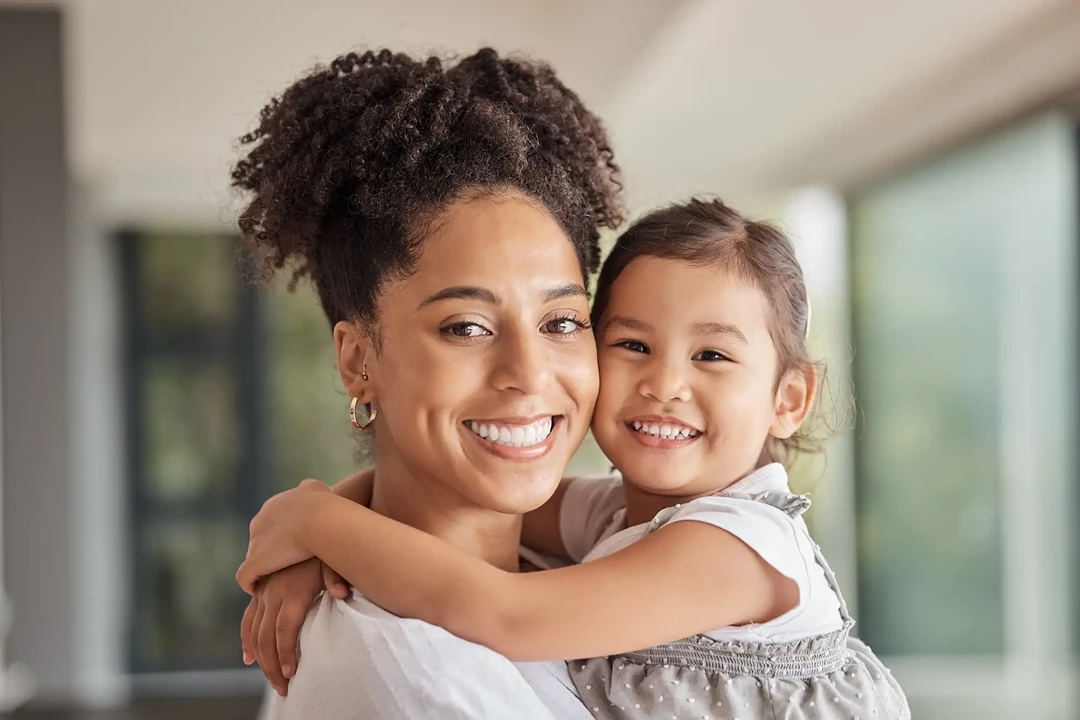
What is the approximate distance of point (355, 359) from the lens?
56.3 inches

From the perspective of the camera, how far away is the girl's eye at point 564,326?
138 centimetres

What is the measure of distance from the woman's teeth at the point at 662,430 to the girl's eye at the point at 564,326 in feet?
0.49

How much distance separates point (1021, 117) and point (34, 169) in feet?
11.9

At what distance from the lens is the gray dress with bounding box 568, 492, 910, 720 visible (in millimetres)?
1299

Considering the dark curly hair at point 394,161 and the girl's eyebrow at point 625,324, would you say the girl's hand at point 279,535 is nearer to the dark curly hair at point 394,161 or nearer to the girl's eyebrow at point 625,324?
the dark curly hair at point 394,161

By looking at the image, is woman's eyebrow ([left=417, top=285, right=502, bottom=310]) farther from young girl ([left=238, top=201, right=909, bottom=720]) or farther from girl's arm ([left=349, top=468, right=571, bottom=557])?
girl's arm ([left=349, top=468, right=571, bottom=557])

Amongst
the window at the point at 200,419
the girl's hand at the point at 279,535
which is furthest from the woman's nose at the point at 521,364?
the window at the point at 200,419

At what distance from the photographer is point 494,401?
1.31 meters

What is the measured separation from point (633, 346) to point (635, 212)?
3.56m

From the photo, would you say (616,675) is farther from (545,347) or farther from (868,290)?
(868,290)

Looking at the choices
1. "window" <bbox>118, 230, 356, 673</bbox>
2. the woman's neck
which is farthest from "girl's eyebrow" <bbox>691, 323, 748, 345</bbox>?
"window" <bbox>118, 230, 356, 673</bbox>

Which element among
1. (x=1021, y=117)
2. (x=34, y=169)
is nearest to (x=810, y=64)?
(x=1021, y=117)

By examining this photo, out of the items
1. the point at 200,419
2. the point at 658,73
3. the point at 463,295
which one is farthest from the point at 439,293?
the point at 200,419

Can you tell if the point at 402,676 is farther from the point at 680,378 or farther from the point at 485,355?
the point at 680,378
